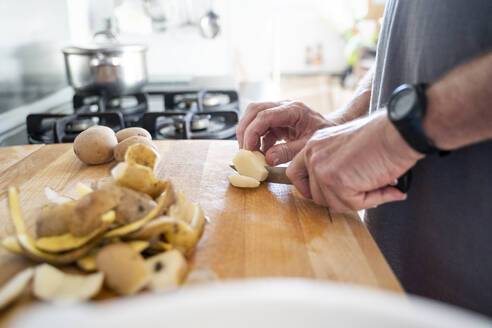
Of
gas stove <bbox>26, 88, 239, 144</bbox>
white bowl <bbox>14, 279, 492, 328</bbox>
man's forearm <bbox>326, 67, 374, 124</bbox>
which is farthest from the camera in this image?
gas stove <bbox>26, 88, 239, 144</bbox>

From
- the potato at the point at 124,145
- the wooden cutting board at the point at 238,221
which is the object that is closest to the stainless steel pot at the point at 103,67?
the wooden cutting board at the point at 238,221

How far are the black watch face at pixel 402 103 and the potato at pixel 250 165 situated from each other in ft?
0.89

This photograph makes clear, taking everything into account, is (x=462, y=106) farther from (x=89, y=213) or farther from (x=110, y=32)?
(x=110, y=32)

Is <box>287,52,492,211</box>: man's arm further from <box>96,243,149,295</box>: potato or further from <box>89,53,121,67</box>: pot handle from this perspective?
<box>89,53,121,67</box>: pot handle

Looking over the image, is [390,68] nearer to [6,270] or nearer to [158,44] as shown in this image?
[6,270]

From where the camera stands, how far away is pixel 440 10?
0.57 metres

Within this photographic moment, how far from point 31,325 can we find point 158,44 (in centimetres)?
171

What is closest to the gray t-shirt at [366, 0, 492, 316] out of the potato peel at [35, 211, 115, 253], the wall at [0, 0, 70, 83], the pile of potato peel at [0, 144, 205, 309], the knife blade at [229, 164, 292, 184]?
the knife blade at [229, 164, 292, 184]

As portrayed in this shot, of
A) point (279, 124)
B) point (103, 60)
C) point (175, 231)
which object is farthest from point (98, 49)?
point (175, 231)

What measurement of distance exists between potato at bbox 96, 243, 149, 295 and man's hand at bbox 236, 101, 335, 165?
1.22 ft

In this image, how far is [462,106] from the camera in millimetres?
437

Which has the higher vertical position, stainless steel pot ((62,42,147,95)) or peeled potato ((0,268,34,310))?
stainless steel pot ((62,42,147,95))

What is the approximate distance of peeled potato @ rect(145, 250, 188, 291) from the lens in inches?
15.9

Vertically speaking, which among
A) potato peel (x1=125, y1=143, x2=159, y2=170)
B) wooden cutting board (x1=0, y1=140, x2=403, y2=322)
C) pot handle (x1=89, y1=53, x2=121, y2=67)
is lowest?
wooden cutting board (x1=0, y1=140, x2=403, y2=322)
